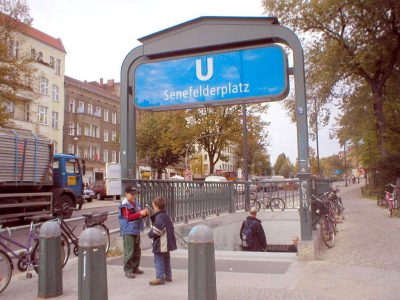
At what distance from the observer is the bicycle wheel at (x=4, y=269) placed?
624 centimetres

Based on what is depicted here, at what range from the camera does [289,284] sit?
6.41 m

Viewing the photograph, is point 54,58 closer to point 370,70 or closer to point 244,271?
point 370,70

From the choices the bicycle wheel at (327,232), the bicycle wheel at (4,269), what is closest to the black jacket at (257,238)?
the bicycle wheel at (327,232)

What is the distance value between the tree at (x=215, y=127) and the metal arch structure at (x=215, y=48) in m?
27.2

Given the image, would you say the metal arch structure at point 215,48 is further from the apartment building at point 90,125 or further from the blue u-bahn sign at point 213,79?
the apartment building at point 90,125

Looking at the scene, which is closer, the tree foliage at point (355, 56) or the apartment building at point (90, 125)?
the tree foliage at point (355, 56)

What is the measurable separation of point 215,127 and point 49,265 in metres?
33.3

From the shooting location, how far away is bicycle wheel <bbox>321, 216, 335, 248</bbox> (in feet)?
34.1

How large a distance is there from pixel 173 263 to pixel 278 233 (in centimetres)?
1011

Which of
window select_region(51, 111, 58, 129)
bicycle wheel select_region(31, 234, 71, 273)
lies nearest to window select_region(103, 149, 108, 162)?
window select_region(51, 111, 58, 129)

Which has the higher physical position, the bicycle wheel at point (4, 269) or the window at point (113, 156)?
the window at point (113, 156)

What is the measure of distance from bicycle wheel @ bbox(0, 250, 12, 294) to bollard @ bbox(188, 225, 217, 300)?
2901 millimetres

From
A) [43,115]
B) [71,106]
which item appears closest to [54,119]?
[43,115]

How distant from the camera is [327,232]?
10.6 m
